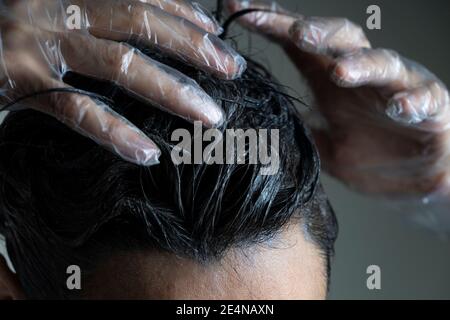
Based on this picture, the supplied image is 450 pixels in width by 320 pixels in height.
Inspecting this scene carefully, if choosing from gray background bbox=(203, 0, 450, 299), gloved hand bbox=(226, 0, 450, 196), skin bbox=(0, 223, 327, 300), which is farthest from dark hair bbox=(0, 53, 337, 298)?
gray background bbox=(203, 0, 450, 299)

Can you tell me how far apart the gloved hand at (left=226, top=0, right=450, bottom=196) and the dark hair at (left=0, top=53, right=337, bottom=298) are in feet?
0.46

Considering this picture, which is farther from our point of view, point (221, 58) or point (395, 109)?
point (395, 109)

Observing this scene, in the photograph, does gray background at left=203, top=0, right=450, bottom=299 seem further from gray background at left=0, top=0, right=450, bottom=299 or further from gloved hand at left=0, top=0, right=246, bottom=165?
gloved hand at left=0, top=0, right=246, bottom=165

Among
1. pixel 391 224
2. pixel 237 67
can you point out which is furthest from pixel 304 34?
pixel 391 224

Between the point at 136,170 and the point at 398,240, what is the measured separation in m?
1.04

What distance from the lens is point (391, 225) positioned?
1.50 meters

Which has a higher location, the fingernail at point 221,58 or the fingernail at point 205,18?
the fingernail at point 205,18

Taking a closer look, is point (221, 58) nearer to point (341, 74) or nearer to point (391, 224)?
point (341, 74)

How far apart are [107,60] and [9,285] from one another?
374mm

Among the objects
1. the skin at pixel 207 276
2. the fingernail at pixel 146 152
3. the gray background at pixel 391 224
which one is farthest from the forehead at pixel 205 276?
the gray background at pixel 391 224

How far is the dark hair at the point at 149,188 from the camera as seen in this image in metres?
0.64

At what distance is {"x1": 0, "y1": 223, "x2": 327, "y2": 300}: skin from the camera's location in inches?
25.2

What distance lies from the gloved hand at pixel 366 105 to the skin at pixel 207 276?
27 centimetres

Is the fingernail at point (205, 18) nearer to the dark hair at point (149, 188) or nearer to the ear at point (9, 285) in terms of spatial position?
the dark hair at point (149, 188)
